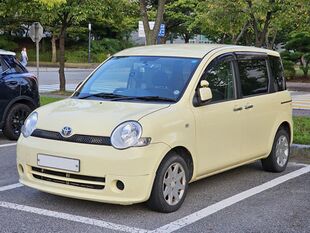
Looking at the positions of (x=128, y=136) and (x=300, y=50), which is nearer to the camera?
(x=128, y=136)

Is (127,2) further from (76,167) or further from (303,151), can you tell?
(76,167)

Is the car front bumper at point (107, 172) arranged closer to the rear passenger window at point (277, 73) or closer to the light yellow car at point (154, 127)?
the light yellow car at point (154, 127)

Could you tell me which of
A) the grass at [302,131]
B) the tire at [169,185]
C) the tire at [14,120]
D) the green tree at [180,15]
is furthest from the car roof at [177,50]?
the green tree at [180,15]

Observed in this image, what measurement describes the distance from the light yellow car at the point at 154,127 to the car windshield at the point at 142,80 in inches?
0.5

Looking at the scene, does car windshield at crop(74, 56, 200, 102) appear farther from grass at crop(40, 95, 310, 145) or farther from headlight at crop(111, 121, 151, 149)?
grass at crop(40, 95, 310, 145)

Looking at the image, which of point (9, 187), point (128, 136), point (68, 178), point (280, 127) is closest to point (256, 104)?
point (280, 127)

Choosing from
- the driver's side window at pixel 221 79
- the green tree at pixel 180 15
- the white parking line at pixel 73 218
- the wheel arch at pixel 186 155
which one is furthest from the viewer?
the green tree at pixel 180 15

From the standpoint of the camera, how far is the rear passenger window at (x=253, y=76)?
693 cm

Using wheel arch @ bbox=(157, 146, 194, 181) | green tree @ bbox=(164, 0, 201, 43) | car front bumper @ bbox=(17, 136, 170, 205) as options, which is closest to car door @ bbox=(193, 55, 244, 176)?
wheel arch @ bbox=(157, 146, 194, 181)

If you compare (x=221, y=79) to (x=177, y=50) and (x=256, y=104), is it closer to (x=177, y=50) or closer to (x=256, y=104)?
(x=177, y=50)

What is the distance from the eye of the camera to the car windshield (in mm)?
6051

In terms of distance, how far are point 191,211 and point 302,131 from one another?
217 inches

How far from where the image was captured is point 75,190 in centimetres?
538

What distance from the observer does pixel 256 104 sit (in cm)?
701
